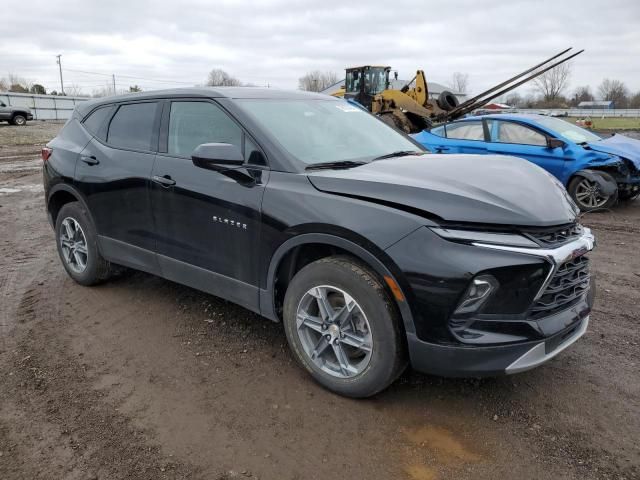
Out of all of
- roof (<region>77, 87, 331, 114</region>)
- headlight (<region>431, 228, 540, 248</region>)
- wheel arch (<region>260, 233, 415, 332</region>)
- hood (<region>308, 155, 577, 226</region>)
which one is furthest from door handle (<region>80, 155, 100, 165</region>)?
headlight (<region>431, 228, 540, 248</region>)

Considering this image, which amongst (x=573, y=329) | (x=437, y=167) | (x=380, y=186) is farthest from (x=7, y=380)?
(x=573, y=329)

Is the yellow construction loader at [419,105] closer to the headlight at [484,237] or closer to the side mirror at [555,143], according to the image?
the side mirror at [555,143]

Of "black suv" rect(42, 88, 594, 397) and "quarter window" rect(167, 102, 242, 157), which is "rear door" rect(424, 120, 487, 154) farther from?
"quarter window" rect(167, 102, 242, 157)

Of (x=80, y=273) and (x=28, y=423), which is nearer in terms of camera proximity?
(x=28, y=423)

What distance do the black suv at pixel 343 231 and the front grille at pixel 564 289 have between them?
0.01 m

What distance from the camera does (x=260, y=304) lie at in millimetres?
3238

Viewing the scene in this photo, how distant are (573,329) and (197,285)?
2.47m

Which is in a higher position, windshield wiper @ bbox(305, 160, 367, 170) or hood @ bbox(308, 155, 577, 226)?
windshield wiper @ bbox(305, 160, 367, 170)

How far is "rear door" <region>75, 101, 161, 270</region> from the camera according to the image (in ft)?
12.7

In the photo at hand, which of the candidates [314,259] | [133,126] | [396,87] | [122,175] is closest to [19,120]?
[396,87]

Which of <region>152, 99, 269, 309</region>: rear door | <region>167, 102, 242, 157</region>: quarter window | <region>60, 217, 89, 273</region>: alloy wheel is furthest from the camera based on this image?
<region>60, 217, 89, 273</region>: alloy wheel

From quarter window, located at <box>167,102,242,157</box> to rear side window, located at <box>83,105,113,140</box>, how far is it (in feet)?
3.24

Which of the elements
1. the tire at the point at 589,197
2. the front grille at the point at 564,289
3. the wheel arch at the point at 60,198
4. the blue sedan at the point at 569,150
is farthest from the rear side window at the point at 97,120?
the tire at the point at 589,197

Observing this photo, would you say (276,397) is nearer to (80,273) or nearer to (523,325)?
(523,325)
